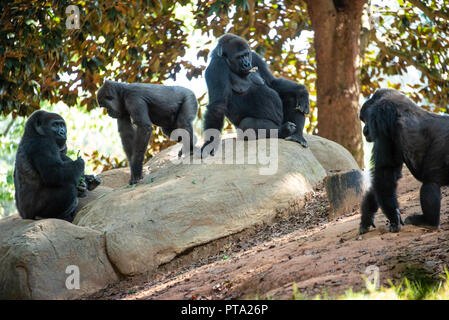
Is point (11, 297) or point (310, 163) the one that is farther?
point (310, 163)

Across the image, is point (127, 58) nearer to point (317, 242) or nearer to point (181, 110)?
point (181, 110)

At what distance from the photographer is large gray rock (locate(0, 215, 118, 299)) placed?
453 centimetres

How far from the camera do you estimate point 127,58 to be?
9211 millimetres

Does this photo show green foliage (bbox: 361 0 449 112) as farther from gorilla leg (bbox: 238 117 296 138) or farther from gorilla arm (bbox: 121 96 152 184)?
gorilla arm (bbox: 121 96 152 184)

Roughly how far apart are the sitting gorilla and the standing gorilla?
5.43ft

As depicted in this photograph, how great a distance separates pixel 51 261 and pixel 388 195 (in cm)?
290

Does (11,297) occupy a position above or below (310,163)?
below

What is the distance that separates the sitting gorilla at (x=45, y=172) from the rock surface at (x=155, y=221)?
24 centimetres

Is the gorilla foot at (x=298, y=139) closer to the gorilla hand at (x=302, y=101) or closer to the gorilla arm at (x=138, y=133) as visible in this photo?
the gorilla hand at (x=302, y=101)

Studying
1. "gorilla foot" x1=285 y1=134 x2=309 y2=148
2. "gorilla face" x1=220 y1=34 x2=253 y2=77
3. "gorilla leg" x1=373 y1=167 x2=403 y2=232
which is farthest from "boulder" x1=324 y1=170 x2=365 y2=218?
"gorilla face" x1=220 y1=34 x2=253 y2=77

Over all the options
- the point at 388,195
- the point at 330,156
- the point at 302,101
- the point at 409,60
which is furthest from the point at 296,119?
the point at 409,60

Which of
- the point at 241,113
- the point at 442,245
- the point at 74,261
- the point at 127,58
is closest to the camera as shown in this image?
the point at 442,245
